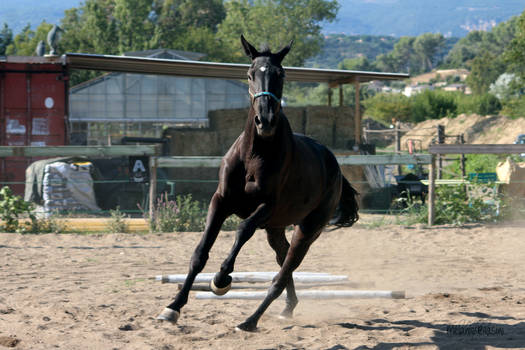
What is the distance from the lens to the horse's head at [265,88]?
3998mm

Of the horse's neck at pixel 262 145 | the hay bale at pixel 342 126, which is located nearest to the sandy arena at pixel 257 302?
the horse's neck at pixel 262 145

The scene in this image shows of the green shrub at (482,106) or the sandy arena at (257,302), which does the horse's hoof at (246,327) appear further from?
the green shrub at (482,106)

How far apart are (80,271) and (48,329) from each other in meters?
2.56

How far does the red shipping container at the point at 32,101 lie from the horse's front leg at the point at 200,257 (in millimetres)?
11780

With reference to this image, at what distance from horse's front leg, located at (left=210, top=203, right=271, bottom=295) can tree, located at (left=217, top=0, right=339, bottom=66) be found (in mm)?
58627

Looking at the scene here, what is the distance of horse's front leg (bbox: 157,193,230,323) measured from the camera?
4.30 metres

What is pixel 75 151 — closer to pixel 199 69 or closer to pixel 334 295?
pixel 199 69

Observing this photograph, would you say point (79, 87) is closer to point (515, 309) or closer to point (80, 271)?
point (80, 271)

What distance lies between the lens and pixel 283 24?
64.8 m

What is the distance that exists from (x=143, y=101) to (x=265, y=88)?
108 feet

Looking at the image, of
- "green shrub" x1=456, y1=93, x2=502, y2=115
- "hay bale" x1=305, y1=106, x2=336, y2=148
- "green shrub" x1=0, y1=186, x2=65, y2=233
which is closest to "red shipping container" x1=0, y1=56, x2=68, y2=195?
"green shrub" x1=0, y1=186, x2=65, y2=233

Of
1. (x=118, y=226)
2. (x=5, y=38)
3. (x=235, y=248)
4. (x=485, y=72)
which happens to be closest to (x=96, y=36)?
(x=5, y=38)

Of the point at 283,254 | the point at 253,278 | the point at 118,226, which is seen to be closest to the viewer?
the point at 283,254

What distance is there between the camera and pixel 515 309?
5.47 metres
